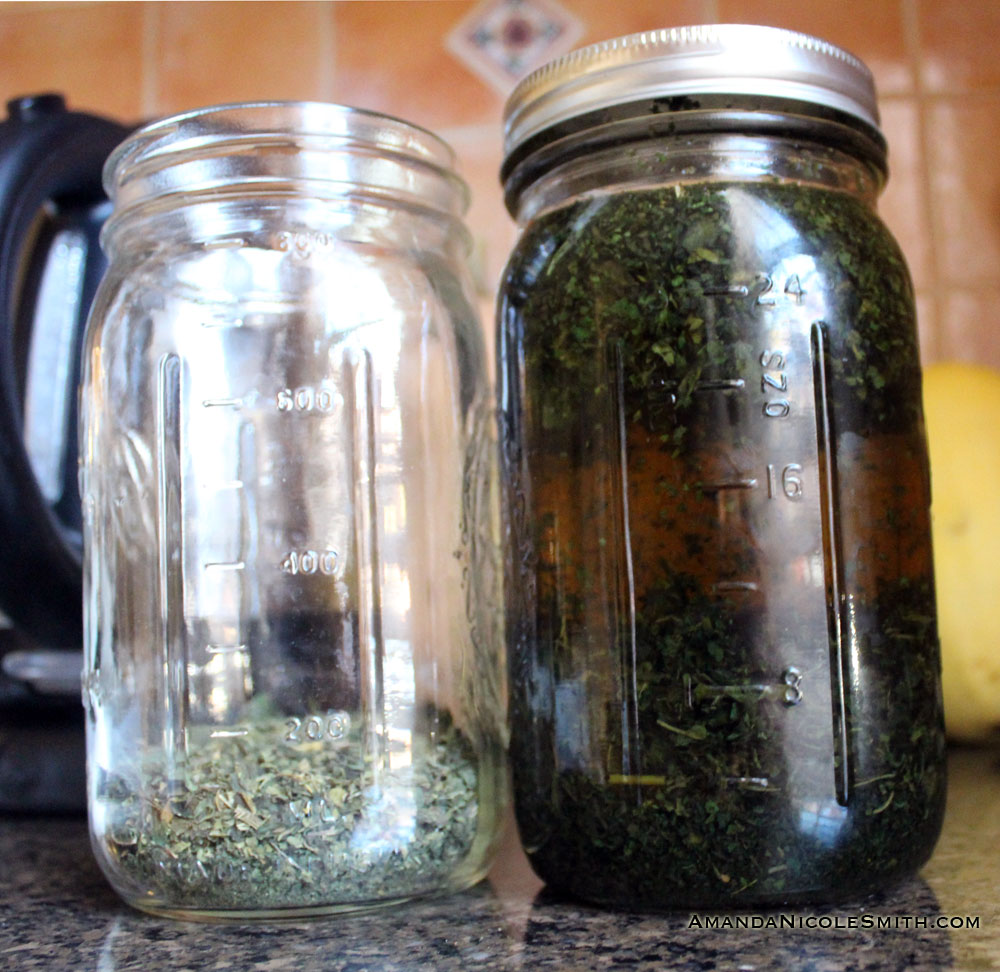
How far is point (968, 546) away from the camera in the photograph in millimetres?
803

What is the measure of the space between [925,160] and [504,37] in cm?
45

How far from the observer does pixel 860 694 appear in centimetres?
46

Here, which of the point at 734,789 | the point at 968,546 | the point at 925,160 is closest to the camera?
the point at 734,789

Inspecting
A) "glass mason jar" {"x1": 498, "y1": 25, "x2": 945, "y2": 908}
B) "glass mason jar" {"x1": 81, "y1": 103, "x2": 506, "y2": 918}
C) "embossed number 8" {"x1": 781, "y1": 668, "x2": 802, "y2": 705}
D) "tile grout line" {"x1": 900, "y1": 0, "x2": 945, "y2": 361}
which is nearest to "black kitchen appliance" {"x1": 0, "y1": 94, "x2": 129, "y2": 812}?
"glass mason jar" {"x1": 81, "y1": 103, "x2": 506, "y2": 918}

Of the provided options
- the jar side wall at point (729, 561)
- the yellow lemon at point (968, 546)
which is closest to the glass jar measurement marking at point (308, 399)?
the jar side wall at point (729, 561)

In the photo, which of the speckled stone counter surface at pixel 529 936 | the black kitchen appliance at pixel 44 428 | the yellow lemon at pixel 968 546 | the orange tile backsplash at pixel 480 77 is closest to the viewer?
the speckled stone counter surface at pixel 529 936

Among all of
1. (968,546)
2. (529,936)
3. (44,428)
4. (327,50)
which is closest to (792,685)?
(529,936)

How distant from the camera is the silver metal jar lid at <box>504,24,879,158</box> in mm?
470

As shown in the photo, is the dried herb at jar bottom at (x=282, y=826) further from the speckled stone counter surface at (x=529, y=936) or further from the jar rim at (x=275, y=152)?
the jar rim at (x=275, y=152)

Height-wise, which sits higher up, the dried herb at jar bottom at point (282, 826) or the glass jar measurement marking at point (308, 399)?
the glass jar measurement marking at point (308, 399)

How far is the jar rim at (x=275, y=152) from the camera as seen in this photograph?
0.51 m

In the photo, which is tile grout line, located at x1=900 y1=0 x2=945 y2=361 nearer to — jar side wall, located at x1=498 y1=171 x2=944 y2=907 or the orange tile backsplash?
the orange tile backsplash

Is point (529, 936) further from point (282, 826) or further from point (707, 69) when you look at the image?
point (707, 69)

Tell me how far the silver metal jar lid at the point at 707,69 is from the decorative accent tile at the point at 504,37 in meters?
0.64
